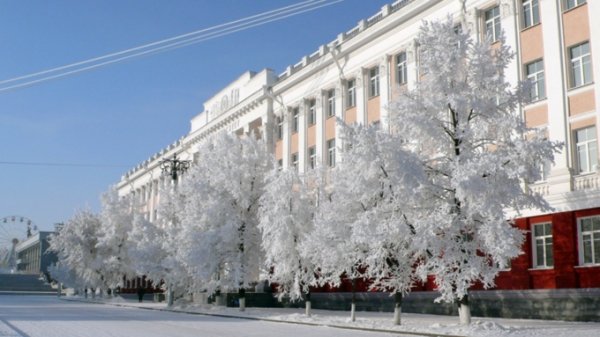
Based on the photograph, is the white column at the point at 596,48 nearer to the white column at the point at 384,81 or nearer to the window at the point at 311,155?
the white column at the point at 384,81

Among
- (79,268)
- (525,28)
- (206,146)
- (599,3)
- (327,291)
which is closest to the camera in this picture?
(599,3)

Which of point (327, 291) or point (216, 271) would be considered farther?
point (327, 291)

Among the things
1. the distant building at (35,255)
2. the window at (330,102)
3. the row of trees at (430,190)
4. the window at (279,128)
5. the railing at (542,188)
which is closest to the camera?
the row of trees at (430,190)

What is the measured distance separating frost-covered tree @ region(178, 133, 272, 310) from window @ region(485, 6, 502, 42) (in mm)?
15606

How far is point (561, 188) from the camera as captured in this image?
1050 inches

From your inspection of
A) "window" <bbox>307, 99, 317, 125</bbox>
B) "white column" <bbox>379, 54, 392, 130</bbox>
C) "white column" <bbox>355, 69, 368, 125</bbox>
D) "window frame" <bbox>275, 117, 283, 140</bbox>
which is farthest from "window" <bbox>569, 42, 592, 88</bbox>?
"window frame" <bbox>275, 117, 283, 140</bbox>

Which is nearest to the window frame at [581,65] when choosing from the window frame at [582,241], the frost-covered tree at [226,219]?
the window frame at [582,241]

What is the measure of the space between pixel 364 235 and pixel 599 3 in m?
13.0

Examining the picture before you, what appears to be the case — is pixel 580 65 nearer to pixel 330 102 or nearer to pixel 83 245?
pixel 330 102

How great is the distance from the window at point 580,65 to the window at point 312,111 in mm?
21465

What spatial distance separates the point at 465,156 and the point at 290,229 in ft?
38.5

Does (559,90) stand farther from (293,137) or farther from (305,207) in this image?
(293,137)

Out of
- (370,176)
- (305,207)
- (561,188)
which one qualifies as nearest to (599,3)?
(561,188)

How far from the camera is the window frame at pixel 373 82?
39781 mm
